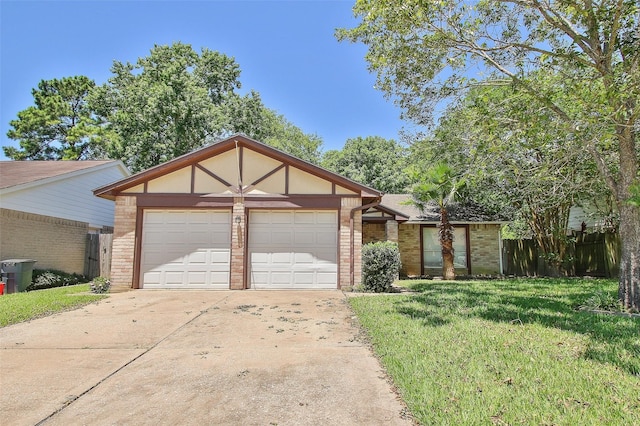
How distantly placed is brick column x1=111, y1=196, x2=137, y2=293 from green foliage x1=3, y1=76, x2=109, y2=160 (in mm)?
19987

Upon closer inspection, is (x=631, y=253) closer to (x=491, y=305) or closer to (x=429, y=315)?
(x=491, y=305)

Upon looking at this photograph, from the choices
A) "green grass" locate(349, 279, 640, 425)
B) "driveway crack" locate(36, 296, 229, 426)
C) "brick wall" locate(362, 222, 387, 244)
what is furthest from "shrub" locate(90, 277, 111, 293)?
"brick wall" locate(362, 222, 387, 244)

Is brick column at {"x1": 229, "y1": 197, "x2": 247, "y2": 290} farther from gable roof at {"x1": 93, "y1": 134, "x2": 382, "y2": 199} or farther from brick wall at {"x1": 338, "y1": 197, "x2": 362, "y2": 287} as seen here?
brick wall at {"x1": 338, "y1": 197, "x2": 362, "y2": 287}

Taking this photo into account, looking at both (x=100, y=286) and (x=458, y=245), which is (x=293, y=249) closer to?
(x=100, y=286)

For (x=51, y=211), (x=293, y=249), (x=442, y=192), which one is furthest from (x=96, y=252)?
(x=442, y=192)

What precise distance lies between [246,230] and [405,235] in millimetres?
8537

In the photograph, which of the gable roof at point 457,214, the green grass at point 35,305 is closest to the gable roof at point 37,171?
the green grass at point 35,305

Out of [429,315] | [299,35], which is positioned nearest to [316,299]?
[429,315]

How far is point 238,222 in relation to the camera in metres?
11.2

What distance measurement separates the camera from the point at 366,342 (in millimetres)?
5336

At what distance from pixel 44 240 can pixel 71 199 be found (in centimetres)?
272

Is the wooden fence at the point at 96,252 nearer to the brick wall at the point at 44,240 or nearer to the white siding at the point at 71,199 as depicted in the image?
the brick wall at the point at 44,240

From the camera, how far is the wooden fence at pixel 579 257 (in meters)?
14.0

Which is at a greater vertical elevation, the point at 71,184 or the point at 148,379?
the point at 71,184
